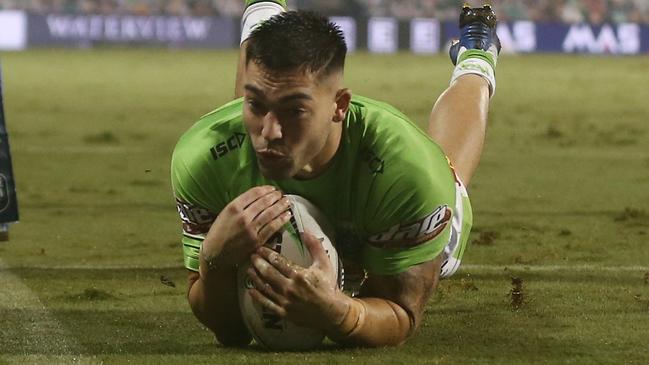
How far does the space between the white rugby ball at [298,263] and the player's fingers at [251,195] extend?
16 cm

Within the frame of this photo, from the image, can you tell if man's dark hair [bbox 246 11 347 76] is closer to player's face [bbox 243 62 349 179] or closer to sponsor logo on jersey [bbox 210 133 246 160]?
player's face [bbox 243 62 349 179]

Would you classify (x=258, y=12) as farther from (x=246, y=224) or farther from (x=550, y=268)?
(x=246, y=224)

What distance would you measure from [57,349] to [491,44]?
10.6 ft

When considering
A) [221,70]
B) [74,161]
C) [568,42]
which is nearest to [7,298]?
[74,161]

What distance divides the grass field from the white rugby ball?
8cm

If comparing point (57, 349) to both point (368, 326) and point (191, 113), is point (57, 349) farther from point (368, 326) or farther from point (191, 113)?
point (191, 113)

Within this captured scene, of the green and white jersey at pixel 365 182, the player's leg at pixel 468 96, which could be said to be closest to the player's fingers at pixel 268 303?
the green and white jersey at pixel 365 182

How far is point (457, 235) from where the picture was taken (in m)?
6.07

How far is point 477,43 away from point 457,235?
6.90 ft

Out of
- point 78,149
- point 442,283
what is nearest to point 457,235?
point 442,283

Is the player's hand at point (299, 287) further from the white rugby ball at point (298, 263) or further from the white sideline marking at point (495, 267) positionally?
the white sideline marking at point (495, 267)

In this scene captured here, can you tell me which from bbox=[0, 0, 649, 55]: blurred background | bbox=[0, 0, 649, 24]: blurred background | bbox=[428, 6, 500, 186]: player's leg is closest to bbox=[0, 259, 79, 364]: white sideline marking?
bbox=[428, 6, 500, 186]: player's leg

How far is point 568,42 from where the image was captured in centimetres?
4159

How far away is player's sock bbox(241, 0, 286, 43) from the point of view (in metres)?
7.34
